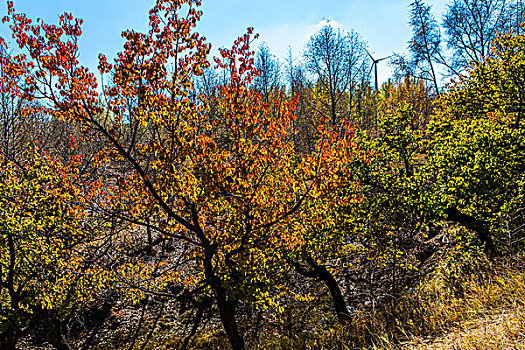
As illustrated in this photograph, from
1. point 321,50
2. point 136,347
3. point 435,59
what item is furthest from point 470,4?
point 136,347

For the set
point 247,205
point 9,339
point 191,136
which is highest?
point 191,136

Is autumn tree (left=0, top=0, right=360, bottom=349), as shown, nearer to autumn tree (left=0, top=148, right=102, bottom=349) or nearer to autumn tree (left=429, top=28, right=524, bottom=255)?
autumn tree (left=0, top=148, right=102, bottom=349)

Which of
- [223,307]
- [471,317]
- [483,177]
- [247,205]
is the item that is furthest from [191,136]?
[483,177]

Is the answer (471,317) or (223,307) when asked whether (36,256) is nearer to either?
(223,307)

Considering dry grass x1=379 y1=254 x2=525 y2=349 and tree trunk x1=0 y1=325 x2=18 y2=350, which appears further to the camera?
tree trunk x1=0 y1=325 x2=18 y2=350

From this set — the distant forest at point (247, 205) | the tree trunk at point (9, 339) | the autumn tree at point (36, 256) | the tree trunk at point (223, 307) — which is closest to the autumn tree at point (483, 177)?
the distant forest at point (247, 205)

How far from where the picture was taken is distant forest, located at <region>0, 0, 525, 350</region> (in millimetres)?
4398

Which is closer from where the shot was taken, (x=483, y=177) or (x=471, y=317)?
(x=471, y=317)

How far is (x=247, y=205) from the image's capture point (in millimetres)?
4801

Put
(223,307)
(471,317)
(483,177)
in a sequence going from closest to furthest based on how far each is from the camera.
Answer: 1. (471,317)
2. (223,307)
3. (483,177)

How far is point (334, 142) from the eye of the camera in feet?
16.2

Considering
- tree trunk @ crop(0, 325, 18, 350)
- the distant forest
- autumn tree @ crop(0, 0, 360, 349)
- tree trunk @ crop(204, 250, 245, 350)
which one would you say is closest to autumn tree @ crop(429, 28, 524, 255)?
the distant forest

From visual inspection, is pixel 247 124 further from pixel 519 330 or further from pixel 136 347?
pixel 136 347

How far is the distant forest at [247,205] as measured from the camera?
4.40 meters
